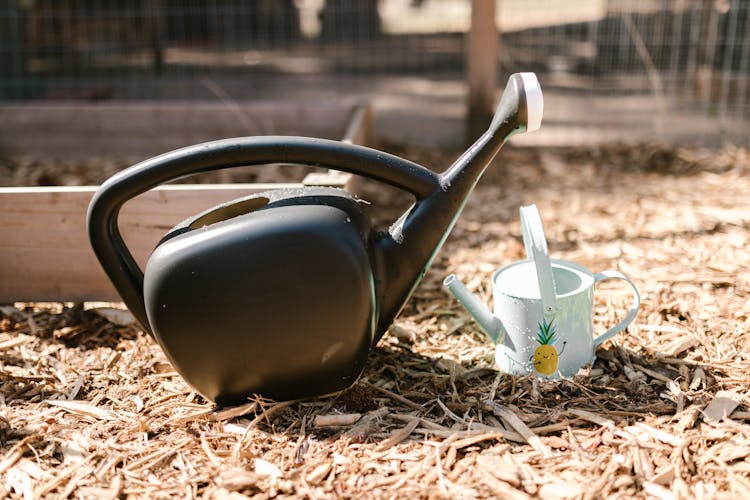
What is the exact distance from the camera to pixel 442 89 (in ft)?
17.7

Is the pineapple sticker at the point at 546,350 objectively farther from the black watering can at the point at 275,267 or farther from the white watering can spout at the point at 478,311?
the black watering can at the point at 275,267

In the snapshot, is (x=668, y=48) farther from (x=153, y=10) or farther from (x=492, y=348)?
(x=492, y=348)

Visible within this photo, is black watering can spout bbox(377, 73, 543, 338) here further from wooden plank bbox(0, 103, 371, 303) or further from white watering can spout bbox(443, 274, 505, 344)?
wooden plank bbox(0, 103, 371, 303)

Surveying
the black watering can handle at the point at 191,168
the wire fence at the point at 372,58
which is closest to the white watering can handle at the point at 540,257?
the black watering can handle at the point at 191,168

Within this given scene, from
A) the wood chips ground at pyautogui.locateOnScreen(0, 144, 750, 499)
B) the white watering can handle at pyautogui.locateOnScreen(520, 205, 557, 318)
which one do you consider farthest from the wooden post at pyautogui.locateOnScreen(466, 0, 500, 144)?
the white watering can handle at pyautogui.locateOnScreen(520, 205, 557, 318)

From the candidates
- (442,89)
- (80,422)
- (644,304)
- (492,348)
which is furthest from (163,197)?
(442,89)

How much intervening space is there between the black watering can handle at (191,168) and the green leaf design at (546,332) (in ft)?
1.22

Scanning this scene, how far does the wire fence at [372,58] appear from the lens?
163 inches

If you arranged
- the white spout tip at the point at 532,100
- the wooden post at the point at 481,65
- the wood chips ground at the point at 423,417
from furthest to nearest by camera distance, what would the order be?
the wooden post at the point at 481,65, the white spout tip at the point at 532,100, the wood chips ground at the point at 423,417

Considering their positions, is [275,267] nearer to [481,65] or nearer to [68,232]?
[68,232]

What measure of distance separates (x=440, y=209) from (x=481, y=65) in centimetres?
229

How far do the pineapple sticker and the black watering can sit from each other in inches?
10.7

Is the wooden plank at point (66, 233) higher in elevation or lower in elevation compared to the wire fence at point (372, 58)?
lower

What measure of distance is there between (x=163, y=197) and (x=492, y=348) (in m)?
0.86
